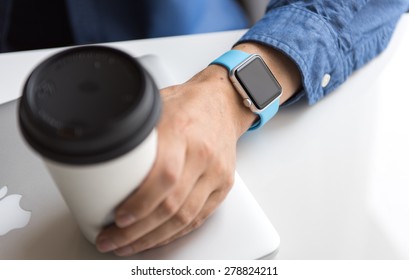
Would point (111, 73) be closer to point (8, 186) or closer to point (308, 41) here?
point (8, 186)

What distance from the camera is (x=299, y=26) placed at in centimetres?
66

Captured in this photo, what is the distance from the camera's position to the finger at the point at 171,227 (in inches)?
18.4

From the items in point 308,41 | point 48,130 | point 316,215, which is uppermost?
point 48,130

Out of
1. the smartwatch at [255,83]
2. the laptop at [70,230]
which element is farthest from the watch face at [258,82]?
the laptop at [70,230]

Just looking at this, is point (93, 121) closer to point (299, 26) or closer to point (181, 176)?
point (181, 176)

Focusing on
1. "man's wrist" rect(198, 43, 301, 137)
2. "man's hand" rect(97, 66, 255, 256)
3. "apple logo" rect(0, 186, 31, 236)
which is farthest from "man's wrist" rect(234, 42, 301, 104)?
"apple logo" rect(0, 186, 31, 236)

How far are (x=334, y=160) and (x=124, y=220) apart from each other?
0.30 m

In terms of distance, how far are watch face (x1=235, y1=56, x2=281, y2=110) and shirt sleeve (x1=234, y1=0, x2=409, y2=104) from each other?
0.05m

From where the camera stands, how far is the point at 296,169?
0.59 meters

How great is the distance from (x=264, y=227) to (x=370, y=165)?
18 cm

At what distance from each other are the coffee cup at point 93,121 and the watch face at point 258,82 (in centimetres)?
24

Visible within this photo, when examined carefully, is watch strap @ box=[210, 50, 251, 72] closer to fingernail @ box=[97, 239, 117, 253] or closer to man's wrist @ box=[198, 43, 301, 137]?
man's wrist @ box=[198, 43, 301, 137]

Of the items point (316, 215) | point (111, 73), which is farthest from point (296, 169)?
point (111, 73)

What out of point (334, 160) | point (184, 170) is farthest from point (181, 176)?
point (334, 160)
